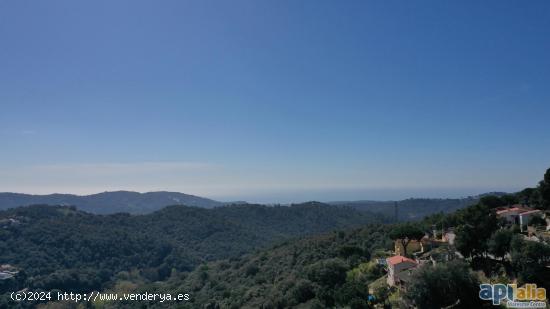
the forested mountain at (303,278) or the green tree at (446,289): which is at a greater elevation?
the green tree at (446,289)

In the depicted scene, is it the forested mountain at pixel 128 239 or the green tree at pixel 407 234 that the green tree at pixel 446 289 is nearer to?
the green tree at pixel 407 234

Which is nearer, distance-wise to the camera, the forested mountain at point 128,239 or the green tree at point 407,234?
the green tree at point 407,234

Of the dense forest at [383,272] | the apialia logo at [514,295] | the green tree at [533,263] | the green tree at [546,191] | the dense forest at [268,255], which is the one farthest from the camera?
the green tree at [546,191]

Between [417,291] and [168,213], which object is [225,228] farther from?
[417,291]

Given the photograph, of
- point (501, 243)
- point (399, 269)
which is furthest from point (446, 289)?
point (399, 269)

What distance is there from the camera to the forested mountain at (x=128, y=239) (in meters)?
71.5

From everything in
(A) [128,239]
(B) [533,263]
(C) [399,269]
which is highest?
(B) [533,263]

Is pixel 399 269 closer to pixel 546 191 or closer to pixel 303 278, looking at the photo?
pixel 303 278

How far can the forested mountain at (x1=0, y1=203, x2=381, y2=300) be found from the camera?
7150 centimetres

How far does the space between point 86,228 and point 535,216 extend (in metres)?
98.5

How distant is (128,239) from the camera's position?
95688 millimetres

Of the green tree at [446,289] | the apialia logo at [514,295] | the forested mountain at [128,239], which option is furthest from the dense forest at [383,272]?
the forested mountain at [128,239]

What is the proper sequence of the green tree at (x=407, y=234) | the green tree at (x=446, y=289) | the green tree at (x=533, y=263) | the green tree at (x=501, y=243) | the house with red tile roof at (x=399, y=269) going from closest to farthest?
the green tree at (x=446, y=289) < the green tree at (x=533, y=263) < the green tree at (x=501, y=243) < the house with red tile roof at (x=399, y=269) < the green tree at (x=407, y=234)

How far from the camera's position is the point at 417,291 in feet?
51.6
